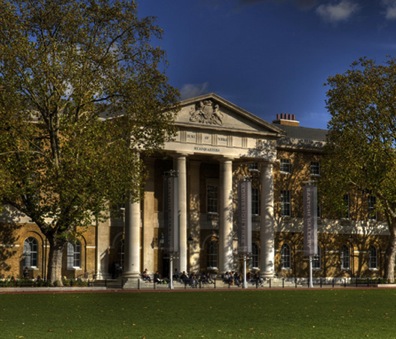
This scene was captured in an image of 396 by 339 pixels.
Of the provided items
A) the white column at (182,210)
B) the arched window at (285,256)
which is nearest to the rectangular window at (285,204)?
the arched window at (285,256)

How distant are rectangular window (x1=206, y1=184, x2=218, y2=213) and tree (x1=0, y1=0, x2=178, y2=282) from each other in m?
19.2

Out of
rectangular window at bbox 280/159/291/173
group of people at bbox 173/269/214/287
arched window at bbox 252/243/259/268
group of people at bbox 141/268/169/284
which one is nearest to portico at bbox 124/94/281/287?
arched window at bbox 252/243/259/268

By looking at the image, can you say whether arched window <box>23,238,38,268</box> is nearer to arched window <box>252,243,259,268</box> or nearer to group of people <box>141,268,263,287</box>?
group of people <box>141,268,263,287</box>

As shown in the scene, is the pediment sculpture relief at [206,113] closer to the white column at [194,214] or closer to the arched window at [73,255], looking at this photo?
the white column at [194,214]

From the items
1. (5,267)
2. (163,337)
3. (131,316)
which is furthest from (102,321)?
(5,267)

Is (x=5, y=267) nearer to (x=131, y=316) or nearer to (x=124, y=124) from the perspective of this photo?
(x=124, y=124)

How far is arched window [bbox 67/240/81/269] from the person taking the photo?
63594 mm

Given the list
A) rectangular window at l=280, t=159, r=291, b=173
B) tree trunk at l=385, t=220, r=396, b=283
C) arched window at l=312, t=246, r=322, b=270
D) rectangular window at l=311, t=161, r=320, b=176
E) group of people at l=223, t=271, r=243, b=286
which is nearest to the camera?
group of people at l=223, t=271, r=243, b=286

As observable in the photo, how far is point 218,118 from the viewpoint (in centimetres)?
6775

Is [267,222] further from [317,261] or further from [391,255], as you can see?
[391,255]

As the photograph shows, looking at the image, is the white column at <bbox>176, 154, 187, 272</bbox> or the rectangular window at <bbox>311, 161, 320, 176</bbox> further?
the rectangular window at <bbox>311, 161, 320, 176</bbox>

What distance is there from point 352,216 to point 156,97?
108 feet

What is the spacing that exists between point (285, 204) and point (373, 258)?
10947 millimetres

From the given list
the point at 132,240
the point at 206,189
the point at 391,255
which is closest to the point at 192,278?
the point at 132,240
